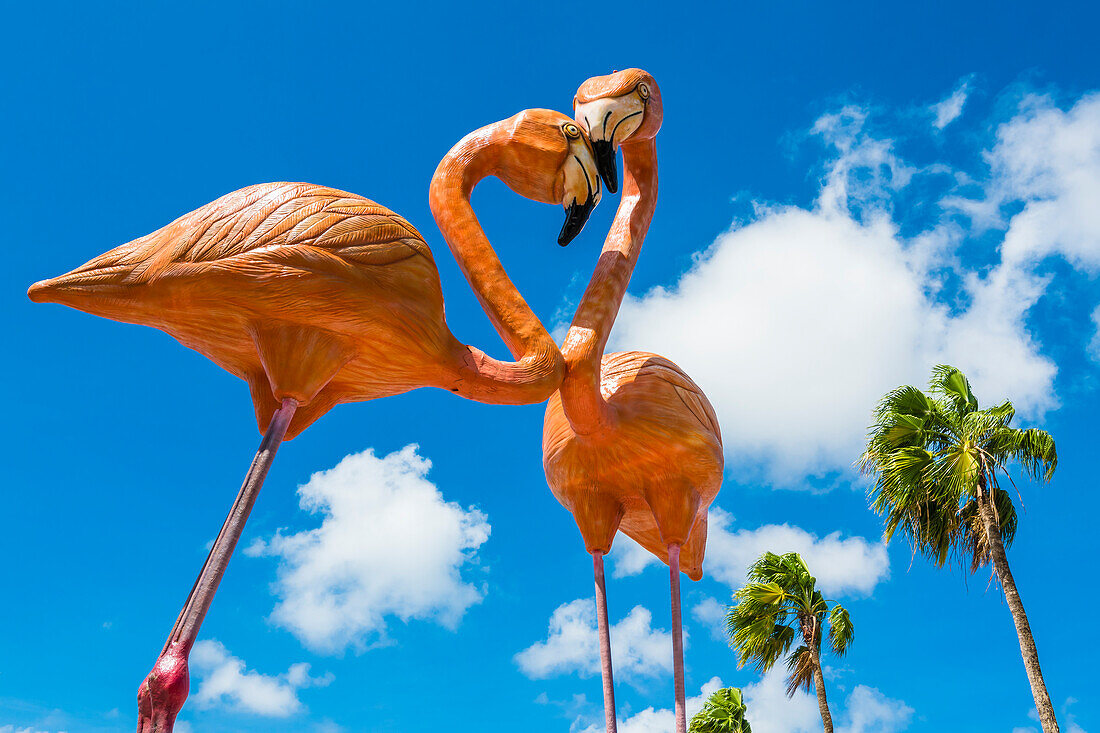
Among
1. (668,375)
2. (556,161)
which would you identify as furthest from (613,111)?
(668,375)

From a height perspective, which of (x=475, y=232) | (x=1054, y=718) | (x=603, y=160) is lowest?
(x=1054, y=718)

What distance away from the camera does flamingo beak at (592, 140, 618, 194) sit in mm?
5434

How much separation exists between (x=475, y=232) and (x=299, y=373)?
1638 mm

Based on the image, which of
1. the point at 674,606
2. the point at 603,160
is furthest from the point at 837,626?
the point at 603,160

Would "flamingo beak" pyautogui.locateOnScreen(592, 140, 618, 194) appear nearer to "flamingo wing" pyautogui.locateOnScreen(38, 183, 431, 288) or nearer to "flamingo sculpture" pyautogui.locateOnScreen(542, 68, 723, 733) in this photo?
"flamingo sculpture" pyautogui.locateOnScreen(542, 68, 723, 733)

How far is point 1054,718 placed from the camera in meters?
8.47

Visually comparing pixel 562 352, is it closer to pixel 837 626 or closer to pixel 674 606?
pixel 674 606

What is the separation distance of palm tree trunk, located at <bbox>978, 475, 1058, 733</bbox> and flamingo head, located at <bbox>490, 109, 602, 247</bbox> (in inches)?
264

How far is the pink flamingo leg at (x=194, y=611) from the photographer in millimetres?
3398

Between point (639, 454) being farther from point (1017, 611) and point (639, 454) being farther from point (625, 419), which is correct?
point (1017, 611)

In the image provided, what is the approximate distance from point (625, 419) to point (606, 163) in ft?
6.31

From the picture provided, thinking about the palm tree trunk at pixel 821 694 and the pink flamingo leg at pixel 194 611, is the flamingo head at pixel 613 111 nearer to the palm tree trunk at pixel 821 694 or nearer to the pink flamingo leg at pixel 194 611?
the pink flamingo leg at pixel 194 611

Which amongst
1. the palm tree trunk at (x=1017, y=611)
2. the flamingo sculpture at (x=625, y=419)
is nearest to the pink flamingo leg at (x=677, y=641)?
the flamingo sculpture at (x=625, y=419)

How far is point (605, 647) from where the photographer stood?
6410 mm
